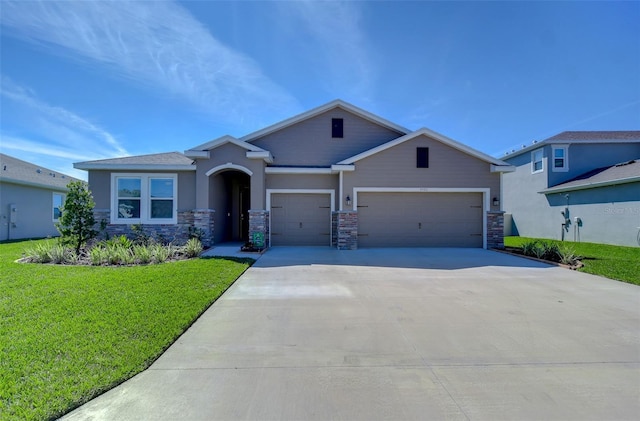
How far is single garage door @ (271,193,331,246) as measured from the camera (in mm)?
12422

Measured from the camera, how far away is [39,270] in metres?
7.20

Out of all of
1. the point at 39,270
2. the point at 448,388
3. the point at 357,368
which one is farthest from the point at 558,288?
the point at 39,270

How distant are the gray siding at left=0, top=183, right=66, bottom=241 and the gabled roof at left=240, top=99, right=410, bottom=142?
1261 centimetres

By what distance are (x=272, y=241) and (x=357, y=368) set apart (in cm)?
A: 964

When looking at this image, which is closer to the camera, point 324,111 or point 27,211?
point 324,111

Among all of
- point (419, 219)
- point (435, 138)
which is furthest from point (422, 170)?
point (419, 219)

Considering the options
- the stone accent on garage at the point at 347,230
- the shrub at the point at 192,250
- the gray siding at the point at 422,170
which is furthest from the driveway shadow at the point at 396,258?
the gray siding at the point at 422,170

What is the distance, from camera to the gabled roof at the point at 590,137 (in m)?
16.7

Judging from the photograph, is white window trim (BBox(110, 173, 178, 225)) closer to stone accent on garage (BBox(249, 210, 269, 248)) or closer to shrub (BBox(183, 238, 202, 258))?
shrub (BBox(183, 238, 202, 258))

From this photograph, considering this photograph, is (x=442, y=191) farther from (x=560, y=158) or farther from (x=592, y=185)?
(x=560, y=158)

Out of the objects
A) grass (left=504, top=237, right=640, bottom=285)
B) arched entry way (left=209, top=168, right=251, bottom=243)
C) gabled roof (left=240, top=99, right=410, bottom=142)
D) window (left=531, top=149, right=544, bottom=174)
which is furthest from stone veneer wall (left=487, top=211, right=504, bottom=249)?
arched entry way (left=209, top=168, right=251, bottom=243)

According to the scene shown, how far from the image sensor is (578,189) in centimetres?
1517

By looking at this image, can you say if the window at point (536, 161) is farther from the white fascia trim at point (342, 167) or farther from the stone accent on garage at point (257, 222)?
the stone accent on garage at point (257, 222)

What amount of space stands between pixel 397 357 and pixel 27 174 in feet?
72.1
